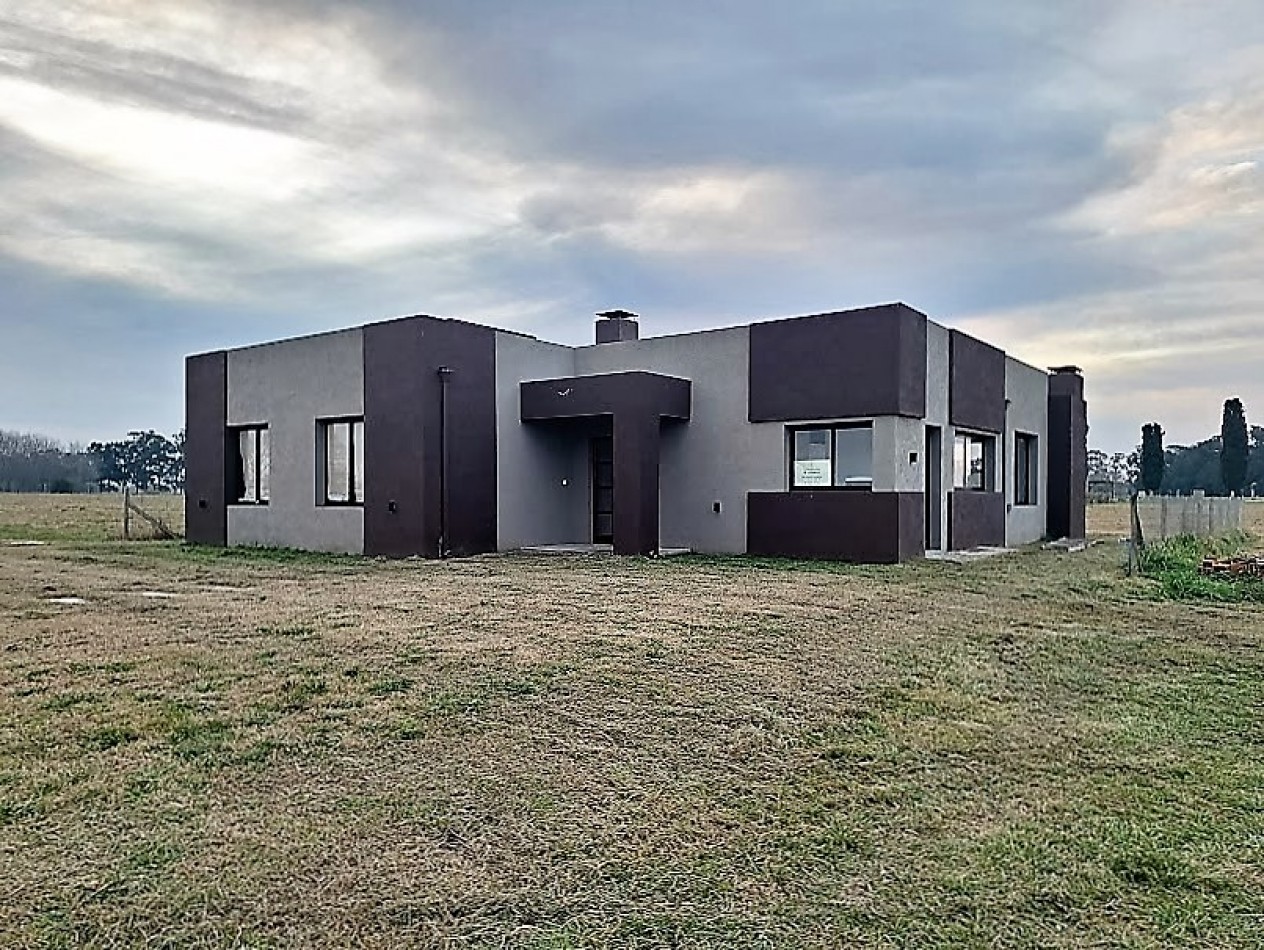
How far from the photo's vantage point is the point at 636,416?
48.1ft

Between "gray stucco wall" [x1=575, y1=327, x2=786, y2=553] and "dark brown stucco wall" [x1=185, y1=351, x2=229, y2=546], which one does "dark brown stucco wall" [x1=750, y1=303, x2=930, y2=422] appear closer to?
"gray stucco wall" [x1=575, y1=327, x2=786, y2=553]

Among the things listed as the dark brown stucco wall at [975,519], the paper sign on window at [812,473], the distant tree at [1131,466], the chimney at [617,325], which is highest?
the chimney at [617,325]

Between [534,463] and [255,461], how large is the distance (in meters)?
5.66

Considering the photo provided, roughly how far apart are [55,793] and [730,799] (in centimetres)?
268

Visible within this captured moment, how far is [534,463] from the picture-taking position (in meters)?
16.2

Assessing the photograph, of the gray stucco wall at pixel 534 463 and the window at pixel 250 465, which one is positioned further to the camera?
the window at pixel 250 465

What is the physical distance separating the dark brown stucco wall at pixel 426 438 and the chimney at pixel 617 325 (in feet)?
10.5

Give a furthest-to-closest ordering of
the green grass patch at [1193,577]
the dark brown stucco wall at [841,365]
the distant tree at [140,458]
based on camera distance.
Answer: the distant tree at [140,458]
the dark brown stucco wall at [841,365]
the green grass patch at [1193,577]

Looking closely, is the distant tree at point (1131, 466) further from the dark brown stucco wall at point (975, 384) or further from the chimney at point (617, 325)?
the chimney at point (617, 325)

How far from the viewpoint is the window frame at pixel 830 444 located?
1397 centimetres

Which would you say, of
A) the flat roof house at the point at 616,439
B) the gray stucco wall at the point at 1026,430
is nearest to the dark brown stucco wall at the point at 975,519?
the flat roof house at the point at 616,439

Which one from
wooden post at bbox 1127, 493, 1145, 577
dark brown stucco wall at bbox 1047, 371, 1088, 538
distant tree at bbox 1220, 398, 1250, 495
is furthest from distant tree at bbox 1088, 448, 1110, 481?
wooden post at bbox 1127, 493, 1145, 577

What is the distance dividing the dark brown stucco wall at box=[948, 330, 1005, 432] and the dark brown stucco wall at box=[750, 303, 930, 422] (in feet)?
5.43

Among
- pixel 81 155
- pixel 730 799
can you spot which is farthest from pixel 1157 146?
pixel 81 155
